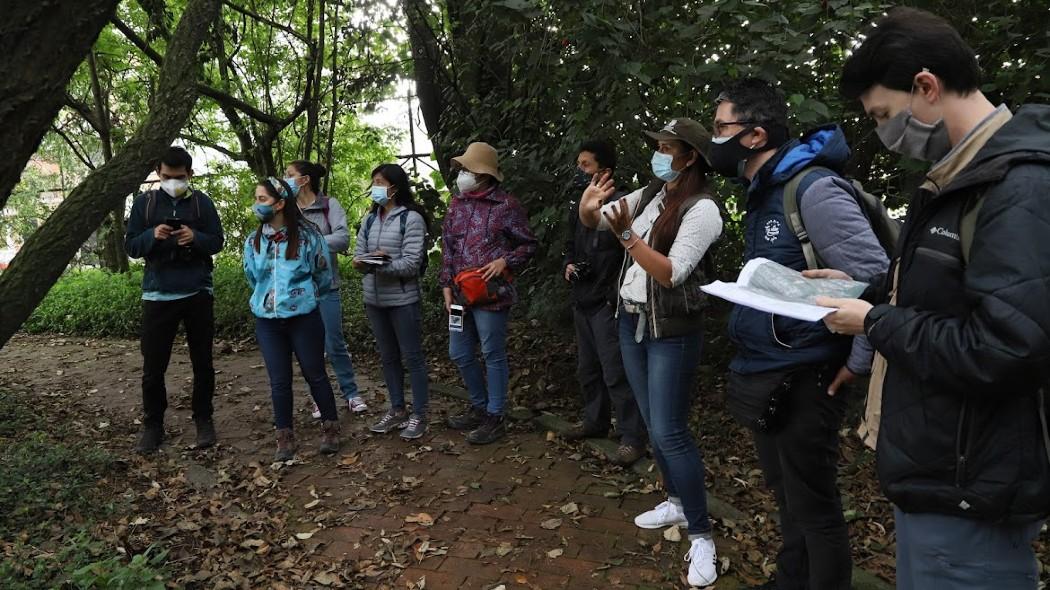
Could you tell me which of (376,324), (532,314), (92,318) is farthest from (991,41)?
(92,318)

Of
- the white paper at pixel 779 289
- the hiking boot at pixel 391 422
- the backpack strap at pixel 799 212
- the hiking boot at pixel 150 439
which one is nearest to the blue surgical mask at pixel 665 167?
the backpack strap at pixel 799 212

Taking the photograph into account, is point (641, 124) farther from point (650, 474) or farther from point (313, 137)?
point (313, 137)

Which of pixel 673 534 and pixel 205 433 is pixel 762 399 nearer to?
pixel 673 534

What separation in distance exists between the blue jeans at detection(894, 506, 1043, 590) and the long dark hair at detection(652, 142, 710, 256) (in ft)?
5.72

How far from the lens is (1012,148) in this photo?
152cm

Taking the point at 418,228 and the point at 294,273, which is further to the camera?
the point at 418,228

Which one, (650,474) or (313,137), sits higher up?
(313,137)

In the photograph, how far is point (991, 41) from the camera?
412 centimetres

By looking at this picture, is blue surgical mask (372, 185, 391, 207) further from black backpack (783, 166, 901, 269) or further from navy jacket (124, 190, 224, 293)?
black backpack (783, 166, 901, 269)

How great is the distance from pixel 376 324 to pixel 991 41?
4.49 m

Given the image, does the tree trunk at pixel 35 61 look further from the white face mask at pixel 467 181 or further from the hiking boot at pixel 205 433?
the hiking boot at pixel 205 433

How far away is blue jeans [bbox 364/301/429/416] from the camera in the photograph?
17.8ft

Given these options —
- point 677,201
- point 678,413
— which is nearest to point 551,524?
point 678,413

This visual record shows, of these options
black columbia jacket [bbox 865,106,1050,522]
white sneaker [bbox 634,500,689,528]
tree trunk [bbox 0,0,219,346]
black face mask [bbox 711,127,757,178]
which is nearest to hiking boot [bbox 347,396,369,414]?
white sneaker [bbox 634,500,689,528]
